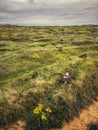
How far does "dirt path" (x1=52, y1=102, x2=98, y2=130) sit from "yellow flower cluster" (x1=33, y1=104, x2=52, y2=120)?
2182 mm

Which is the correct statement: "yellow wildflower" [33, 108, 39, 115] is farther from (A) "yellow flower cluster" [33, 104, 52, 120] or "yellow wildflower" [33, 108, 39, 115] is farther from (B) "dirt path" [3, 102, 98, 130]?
(B) "dirt path" [3, 102, 98, 130]

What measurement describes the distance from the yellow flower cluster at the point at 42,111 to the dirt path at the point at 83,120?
1575mm

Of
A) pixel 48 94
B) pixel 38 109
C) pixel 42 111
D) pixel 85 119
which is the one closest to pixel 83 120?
pixel 85 119

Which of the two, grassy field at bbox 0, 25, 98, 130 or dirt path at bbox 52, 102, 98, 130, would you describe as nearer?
grassy field at bbox 0, 25, 98, 130

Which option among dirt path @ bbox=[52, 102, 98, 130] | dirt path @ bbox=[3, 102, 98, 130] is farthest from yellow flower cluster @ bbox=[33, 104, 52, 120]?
dirt path @ bbox=[52, 102, 98, 130]

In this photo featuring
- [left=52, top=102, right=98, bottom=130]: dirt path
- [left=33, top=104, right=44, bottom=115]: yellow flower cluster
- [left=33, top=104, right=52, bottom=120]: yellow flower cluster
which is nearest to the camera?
[left=33, top=104, right=52, bottom=120]: yellow flower cluster

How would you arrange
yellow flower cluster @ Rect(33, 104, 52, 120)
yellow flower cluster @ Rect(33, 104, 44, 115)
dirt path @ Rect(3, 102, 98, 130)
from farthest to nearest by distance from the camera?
1. yellow flower cluster @ Rect(33, 104, 44, 115)
2. yellow flower cluster @ Rect(33, 104, 52, 120)
3. dirt path @ Rect(3, 102, 98, 130)

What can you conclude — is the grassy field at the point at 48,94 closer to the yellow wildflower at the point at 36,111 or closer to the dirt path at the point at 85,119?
the yellow wildflower at the point at 36,111

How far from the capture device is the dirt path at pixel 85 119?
18006mm

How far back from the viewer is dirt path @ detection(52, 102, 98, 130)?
709 inches

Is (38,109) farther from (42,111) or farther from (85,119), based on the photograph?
(85,119)

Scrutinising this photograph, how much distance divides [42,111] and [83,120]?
4.39m

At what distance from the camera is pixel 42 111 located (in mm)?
17578

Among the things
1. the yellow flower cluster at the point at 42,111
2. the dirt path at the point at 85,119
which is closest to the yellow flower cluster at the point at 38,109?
the yellow flower cluster at the point at 42,111
